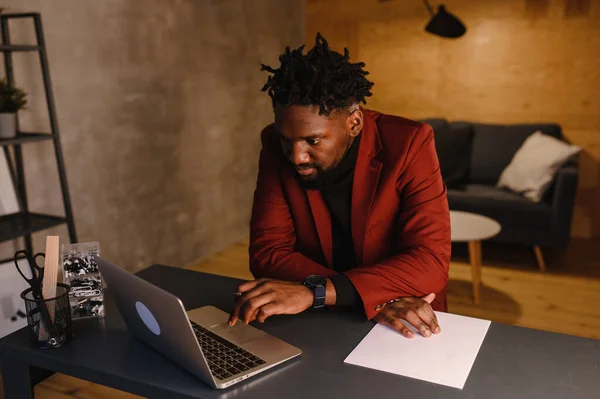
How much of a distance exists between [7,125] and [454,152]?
9.97ft

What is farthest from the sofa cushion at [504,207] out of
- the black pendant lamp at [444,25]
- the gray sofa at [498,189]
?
the black pendant lamp at [444,25]

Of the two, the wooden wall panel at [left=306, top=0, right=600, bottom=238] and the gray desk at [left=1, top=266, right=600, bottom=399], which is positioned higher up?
the wooden wall panel at [left=306, top=0, right=600, bottom=238]

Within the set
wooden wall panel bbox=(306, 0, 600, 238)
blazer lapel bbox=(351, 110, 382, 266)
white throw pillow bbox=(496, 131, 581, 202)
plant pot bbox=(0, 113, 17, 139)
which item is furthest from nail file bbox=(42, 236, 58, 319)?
wooden wall panel bbox=(306, 0, 600, 238)

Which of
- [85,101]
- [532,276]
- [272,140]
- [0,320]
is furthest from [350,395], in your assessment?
[532,276]

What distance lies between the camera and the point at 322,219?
163 centimetres

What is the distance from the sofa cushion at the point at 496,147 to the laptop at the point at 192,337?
11.6 ft

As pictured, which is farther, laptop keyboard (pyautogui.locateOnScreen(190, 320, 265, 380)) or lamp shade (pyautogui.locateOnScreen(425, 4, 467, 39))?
lamp shade (pyautogui.locateOnScreen(425, 4, 467, 39))

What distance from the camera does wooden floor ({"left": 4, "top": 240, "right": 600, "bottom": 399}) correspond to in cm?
290

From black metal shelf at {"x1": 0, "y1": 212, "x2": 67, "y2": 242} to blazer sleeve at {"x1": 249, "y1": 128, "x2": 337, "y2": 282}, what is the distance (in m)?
1.27

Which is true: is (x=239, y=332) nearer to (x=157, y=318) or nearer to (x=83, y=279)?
(x=157, y=318)

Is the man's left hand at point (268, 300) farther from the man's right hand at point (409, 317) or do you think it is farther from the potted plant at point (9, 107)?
the potted plant at point (9, 107)

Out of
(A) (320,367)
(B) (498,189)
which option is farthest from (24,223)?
(B) (498,189)

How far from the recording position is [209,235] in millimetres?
4102

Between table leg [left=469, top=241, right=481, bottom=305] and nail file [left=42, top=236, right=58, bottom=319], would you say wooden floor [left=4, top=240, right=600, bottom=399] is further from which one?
nail file [left=42, top=236, right=58, bottom=319]
